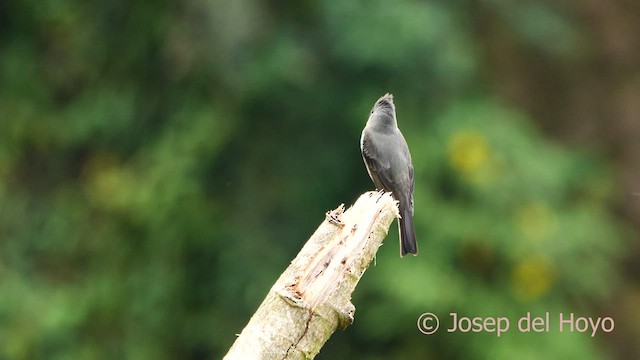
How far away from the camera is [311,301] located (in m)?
2.44

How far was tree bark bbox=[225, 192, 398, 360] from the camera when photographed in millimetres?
2396

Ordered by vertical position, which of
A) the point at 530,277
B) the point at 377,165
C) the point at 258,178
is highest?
the point at 258,178

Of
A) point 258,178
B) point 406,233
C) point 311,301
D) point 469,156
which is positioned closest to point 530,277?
point 469,156

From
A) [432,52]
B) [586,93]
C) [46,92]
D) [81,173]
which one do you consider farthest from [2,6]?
[586,93]

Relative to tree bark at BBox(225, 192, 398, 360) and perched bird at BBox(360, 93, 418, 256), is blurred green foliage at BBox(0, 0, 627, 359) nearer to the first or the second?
perched bird at BBox(360, 93, 418, 256)

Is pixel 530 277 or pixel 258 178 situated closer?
pixel 530 277

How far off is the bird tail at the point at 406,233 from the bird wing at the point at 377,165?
0.45ft

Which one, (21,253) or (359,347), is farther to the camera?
(21,253)

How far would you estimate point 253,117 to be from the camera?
245 inches

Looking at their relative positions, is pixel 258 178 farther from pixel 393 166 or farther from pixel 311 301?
pixel 311 301

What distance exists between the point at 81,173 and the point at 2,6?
1.41 m

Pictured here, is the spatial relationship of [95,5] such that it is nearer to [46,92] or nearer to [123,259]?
[46,92]

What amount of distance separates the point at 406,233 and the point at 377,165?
30 centimetres

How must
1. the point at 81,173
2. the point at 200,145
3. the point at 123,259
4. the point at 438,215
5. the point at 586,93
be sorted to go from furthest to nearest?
the point at 586,93 → the point at 81,173 → the point at 123,259 → the point at 200,145 → the point at 438,215
